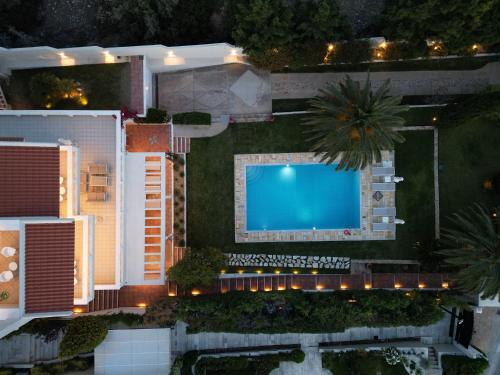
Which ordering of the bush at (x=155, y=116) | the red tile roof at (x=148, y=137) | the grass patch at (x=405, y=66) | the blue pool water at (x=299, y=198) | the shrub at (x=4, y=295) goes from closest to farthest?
1. the shrub at (x=4, y=295)
2. the bush at (x=155, y=116)
3. the red tile roof at (x=148, y=137)
4. the grass patch at (x=405, y=66)
5. the blue pool water at (x=299, y=198)

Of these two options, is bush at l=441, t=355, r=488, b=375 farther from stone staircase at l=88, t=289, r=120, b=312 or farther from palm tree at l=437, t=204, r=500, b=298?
stone staircase at l=88, t=289, r=120, b=312

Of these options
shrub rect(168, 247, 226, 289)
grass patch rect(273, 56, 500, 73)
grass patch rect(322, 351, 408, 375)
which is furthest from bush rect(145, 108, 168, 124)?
grass patch rect(322, 351, 408, 375)

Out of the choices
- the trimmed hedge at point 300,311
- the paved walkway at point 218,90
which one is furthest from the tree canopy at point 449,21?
the trimmed hedge at point 300,311

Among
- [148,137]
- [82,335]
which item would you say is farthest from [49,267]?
[148,137]

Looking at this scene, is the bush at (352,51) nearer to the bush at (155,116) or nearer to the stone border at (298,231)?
the stone border at (298,231)

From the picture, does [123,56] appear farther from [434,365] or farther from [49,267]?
[434,365]

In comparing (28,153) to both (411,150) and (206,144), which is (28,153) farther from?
(411,150)
